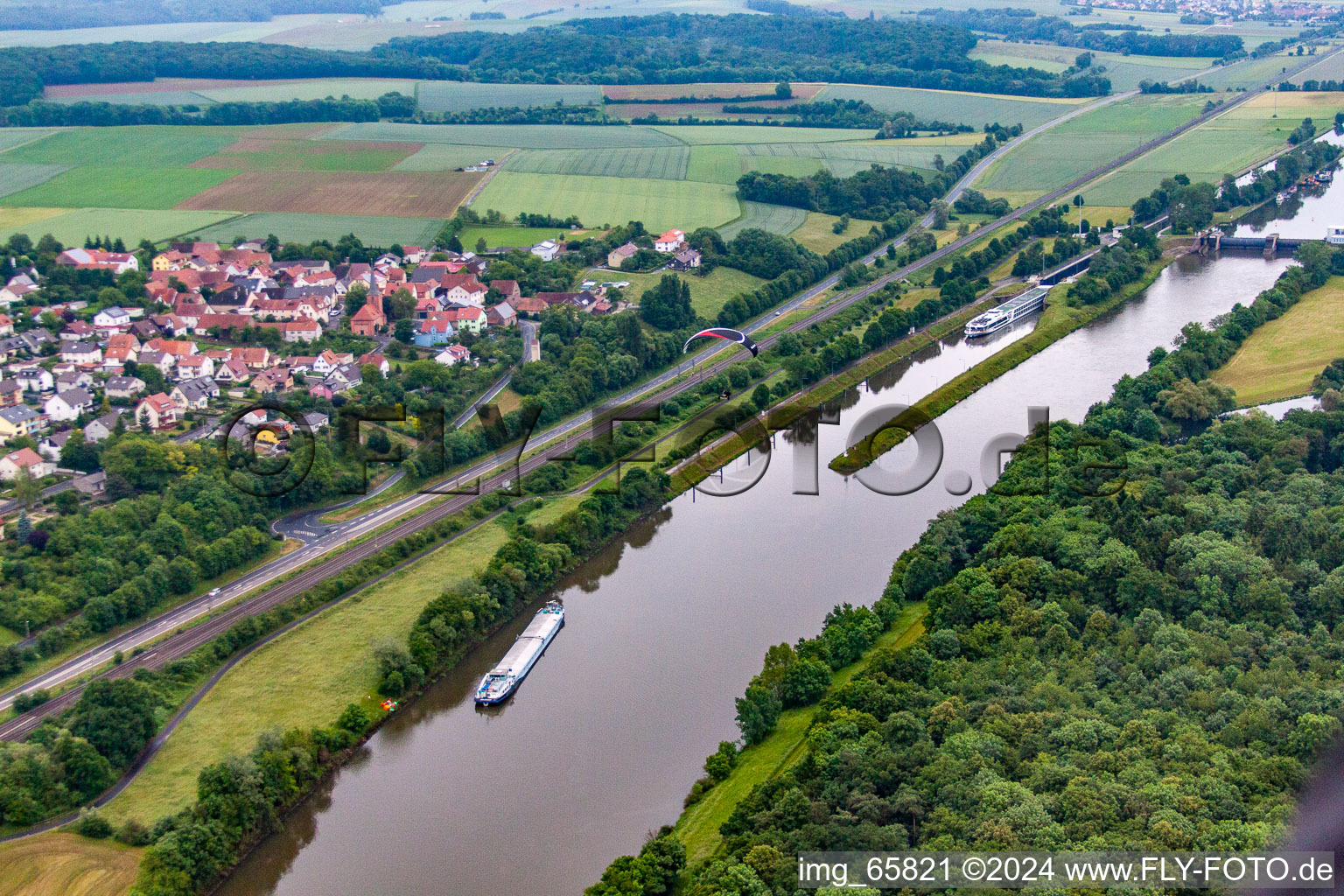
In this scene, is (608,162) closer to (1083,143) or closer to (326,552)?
(1083,143)

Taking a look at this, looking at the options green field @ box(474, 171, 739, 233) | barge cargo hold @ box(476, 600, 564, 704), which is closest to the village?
green field @ box(474, 171, 739, 233)

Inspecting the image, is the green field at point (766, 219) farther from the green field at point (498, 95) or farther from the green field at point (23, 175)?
the green field at point (23, 175)

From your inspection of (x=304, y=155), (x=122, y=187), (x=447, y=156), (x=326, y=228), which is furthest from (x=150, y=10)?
(x=326, y=228)

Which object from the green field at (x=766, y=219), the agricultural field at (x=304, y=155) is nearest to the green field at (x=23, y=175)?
the agricultural field at (x=304, y=155)

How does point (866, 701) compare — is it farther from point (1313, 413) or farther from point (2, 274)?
point (2, 274)

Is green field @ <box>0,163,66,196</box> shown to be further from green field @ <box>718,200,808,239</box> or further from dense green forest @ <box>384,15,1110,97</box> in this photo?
dense green forest @ <box>384,15,1110,97</box>
